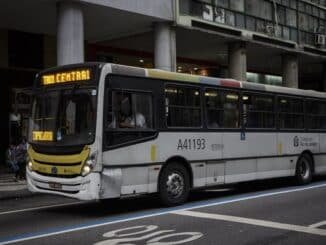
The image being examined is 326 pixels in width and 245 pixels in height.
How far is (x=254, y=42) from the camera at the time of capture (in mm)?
29781

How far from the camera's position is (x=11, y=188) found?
56.4 ft

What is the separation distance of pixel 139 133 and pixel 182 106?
1539 millimetres

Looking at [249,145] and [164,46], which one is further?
[164,46]

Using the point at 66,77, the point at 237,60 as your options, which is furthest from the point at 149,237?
the point at 237,60

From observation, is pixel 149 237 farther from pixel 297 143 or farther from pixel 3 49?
pixel 3 49

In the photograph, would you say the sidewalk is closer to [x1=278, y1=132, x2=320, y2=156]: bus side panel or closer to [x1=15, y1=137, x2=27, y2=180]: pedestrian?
[x1=15, y1=137, x2=27, y2=180]: pedestrian

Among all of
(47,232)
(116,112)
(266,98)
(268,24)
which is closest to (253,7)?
(268,24)

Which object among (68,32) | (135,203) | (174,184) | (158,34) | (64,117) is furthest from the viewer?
(158,34)

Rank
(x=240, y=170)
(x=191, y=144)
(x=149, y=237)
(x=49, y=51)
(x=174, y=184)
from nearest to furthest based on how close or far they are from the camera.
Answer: (x=149, y=237) → (x=174, y=184) → (x=191, y=144) → (x=240, y=170) → (x=49, y=51)

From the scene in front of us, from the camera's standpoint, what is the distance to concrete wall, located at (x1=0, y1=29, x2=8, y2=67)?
79.3 feet

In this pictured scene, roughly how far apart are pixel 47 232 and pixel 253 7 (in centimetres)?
2272

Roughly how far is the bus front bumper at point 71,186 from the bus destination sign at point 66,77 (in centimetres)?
188

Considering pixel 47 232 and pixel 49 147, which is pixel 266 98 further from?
pixel 47 232

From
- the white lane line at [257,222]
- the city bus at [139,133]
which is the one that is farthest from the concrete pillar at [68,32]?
the white lane line at [257,222]
